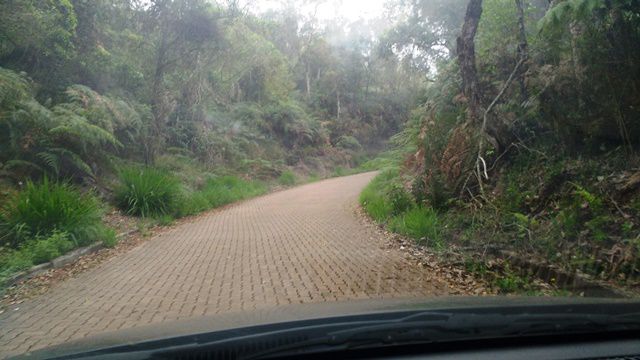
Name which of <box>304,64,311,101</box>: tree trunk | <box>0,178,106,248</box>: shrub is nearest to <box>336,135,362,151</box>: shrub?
<box>304,64,311,101</box>: tree trunk

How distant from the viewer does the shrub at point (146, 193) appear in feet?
48.8

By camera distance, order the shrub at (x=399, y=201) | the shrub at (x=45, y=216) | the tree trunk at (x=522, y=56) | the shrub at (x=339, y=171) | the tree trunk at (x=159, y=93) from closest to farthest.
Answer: the shrub at (x=45, y=216) → the tree trunk at (x=522, y=56) → the shrub at (x=399, y=201) → the tree trunk at (x=159, y=93) → the shrub at (x=339, y=171)

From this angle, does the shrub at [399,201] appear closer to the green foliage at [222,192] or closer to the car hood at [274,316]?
the green foliage at [222,192]

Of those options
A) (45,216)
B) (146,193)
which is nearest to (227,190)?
(146,193)

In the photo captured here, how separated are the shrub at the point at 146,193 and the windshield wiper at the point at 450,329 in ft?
41.9

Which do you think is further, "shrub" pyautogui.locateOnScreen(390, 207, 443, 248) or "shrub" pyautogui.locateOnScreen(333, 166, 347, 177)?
"shrub" pyautogui.locateOnScreen(333, 166, 347, 177)

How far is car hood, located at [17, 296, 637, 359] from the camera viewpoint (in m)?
3.02

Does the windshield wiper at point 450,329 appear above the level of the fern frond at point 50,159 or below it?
below

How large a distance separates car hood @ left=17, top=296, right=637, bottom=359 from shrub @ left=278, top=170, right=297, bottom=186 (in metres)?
24.4

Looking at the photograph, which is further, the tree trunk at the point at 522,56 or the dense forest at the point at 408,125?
the tree trunk at the point at 522,56

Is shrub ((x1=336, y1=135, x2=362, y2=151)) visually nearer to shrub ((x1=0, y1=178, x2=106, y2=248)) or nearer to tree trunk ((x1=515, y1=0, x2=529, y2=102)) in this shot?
tree trunk ((x1=515, y1=0, x2=529, y2=102))

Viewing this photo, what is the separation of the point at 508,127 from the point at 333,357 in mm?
9109

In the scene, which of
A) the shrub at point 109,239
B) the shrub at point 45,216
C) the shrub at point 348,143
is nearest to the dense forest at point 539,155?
the shrub at point 109,239

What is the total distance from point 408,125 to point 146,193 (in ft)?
28.4
